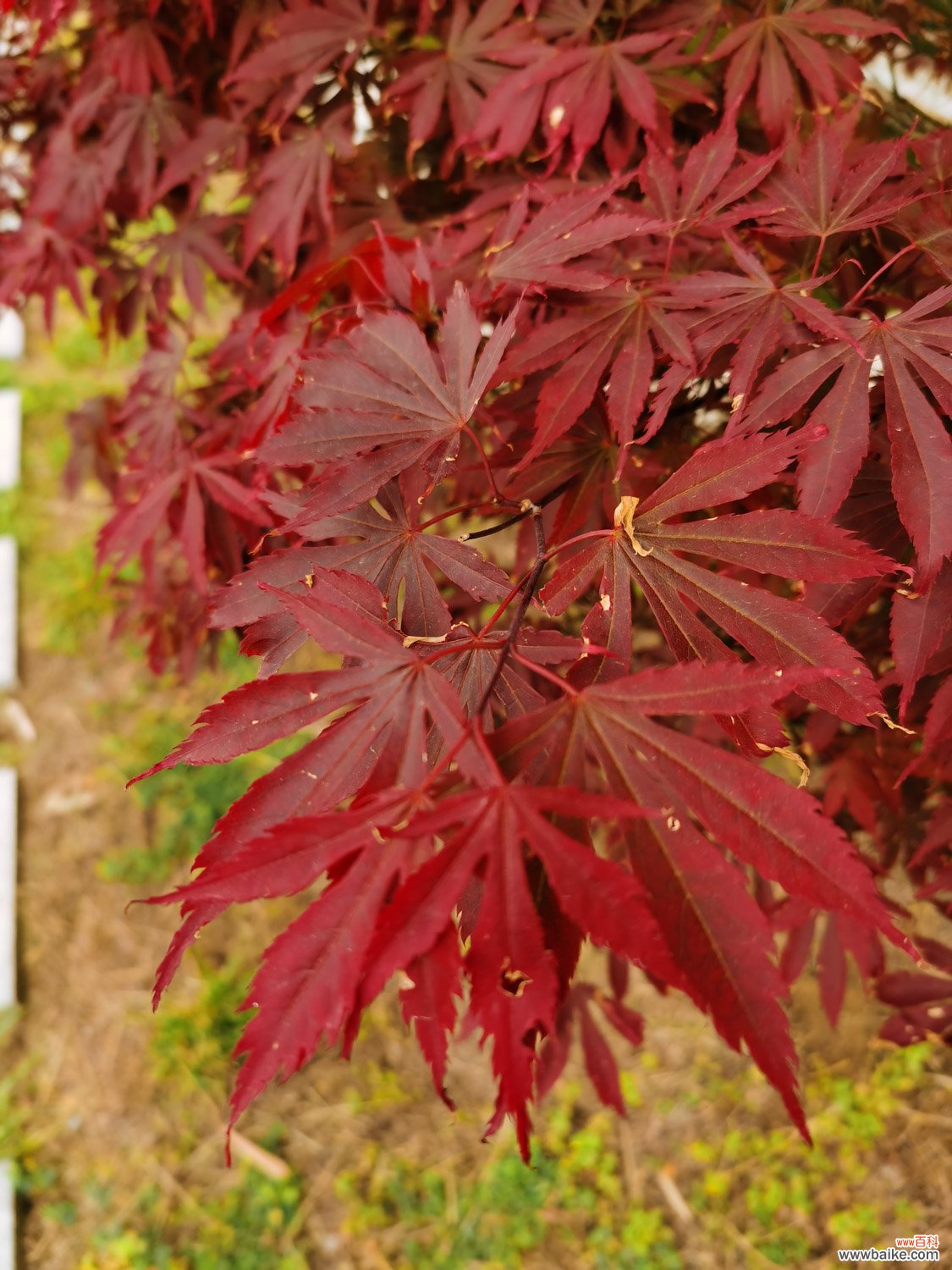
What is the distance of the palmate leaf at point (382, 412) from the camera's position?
2.82ft

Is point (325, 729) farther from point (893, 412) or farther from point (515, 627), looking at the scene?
point (893, 412)

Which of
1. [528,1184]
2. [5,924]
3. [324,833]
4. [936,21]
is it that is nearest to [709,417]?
[936,21]

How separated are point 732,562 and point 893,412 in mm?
215

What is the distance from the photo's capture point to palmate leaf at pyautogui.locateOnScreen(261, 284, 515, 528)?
2.82 feet

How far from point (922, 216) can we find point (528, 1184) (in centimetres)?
186

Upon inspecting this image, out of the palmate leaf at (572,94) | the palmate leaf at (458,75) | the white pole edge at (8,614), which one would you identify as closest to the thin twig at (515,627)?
the palmate leaf at (572,94)

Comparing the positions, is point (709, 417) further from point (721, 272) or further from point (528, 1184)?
point (528, 1184)

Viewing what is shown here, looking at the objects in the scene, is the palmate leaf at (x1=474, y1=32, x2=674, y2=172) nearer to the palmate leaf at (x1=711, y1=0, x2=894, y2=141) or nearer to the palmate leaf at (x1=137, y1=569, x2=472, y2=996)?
the palmate leaf at (x1=711, y1=0, x2=894, y2=141)

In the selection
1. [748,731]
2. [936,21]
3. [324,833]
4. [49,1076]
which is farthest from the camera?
[49,1076]

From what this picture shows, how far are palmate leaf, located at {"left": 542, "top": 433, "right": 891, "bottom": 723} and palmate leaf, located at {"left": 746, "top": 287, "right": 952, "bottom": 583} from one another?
7 centimetres

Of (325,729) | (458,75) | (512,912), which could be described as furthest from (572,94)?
(512,912)

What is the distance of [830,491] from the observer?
0.81 m

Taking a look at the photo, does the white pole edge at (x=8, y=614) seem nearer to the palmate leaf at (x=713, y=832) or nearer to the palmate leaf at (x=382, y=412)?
the palmate leaf at (x=382, y=412)

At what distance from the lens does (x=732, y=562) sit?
0.77 metres
